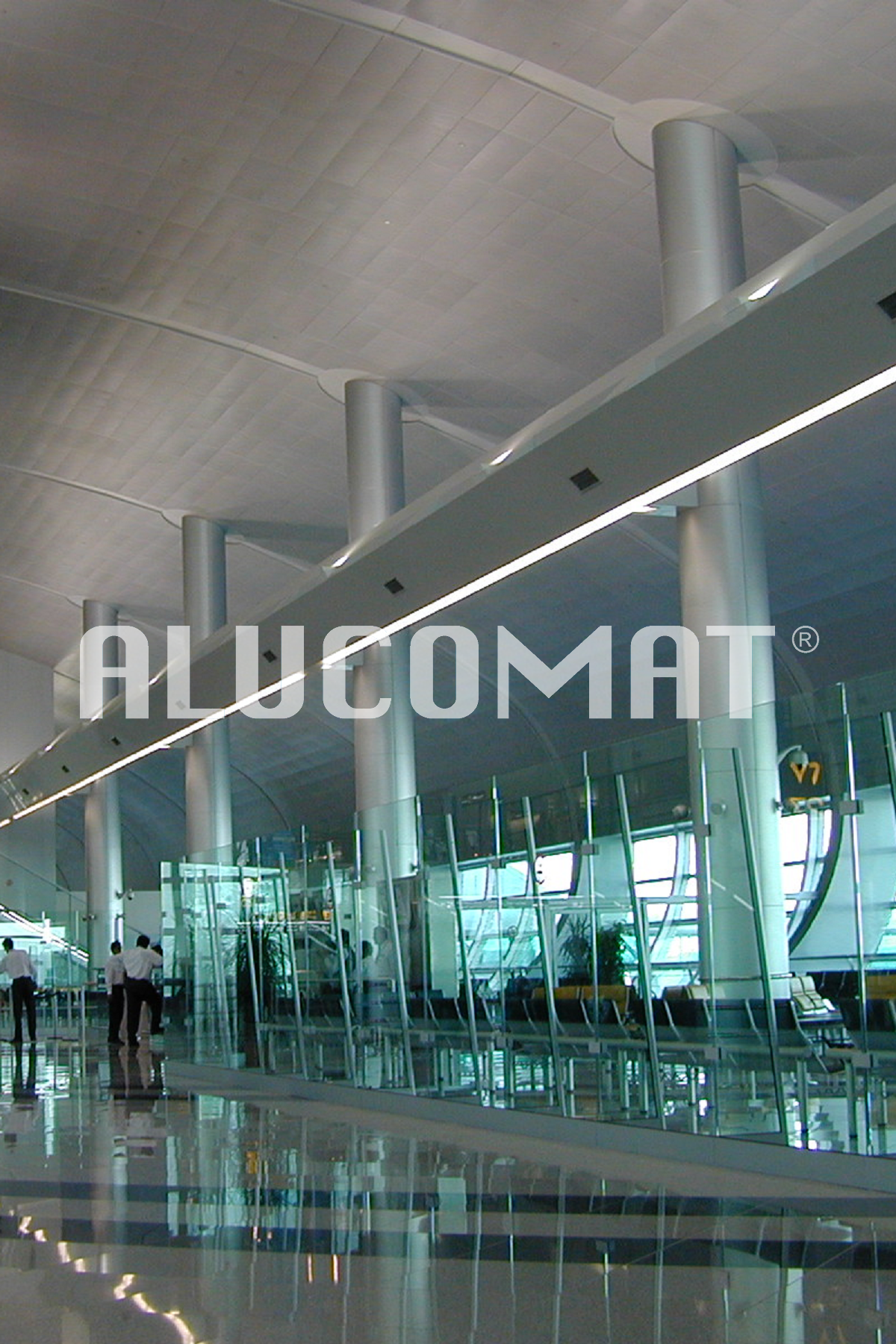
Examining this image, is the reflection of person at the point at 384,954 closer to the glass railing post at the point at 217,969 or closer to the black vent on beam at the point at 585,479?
the glass railing post at the point at 217,969

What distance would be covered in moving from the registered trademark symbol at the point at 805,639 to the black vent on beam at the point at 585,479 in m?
12.3

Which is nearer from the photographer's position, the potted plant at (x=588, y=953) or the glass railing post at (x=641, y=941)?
the glass railing post at (x=641, y=941)

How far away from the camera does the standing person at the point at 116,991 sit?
2458cm

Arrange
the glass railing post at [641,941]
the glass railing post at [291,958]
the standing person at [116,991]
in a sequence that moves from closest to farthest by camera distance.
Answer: the glass railing post at [641,941]
the glass railing post at [291,958]
the standing person at [116,991]

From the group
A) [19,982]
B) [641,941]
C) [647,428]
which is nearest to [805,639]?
[641,941]

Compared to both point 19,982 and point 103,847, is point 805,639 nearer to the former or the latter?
point 19,982

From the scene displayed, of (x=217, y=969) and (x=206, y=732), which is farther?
(x=206, y=732)

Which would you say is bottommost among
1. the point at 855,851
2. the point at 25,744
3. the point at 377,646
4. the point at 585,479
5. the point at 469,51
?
the point at 855,851

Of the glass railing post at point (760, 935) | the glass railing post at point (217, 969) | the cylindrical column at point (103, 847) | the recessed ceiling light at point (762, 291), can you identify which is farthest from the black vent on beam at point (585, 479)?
the cylindrical column at point (103, 847)

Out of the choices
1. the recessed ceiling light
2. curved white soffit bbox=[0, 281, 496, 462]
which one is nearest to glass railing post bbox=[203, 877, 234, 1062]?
curved white soffit bbox=[0, 281, 496, 462]

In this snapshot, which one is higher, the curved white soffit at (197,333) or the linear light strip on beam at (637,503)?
the curved white soffit at (197,333)

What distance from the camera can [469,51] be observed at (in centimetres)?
1194

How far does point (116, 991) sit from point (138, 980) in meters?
0.96

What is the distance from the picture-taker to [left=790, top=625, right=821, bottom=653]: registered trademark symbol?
74.2ft
